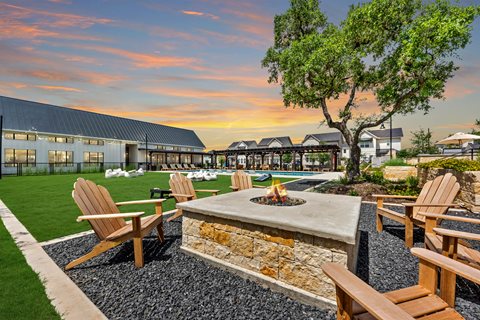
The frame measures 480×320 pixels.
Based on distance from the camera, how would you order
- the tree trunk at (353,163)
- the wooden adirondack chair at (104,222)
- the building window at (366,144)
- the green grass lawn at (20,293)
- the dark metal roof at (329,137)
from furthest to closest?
the dark metal roof at (329,137) → the building window at (366,144) → the tree trunk at (353,163) → the wooden adirondack chair at (104,222) → the green grass lawn at (20,293)

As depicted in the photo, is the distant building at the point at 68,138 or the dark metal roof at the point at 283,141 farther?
the dark metal roof at the point at 283,141

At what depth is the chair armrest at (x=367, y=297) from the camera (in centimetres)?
117

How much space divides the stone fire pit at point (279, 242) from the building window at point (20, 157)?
29.8 meters

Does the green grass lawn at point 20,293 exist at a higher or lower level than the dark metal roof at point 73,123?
lower

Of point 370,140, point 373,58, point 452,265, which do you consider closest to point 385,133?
point 370,140

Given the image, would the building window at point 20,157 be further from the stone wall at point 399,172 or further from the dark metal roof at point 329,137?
the dark metal roof at point 329,137

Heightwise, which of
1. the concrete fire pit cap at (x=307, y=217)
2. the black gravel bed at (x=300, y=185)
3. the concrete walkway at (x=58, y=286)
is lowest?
the black gravel bed at (x=300, y=185)

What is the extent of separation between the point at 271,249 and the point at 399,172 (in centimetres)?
1503

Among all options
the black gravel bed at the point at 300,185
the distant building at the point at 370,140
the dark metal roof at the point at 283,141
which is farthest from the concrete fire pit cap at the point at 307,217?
the dark metal roof at the point at 283,141

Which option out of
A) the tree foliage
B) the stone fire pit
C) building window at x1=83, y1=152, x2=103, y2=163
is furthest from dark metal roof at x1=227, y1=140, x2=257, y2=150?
the stone fire pit

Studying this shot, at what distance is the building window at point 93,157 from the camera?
95.3 feet

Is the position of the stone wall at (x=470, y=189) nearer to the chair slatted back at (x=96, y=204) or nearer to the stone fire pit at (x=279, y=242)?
the stone fire pit at (x=279, y=242)

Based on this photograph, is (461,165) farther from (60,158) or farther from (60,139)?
(60,139)

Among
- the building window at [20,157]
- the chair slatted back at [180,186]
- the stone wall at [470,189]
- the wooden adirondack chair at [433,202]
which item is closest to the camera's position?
the wooden adirondack chair at [433,202]
